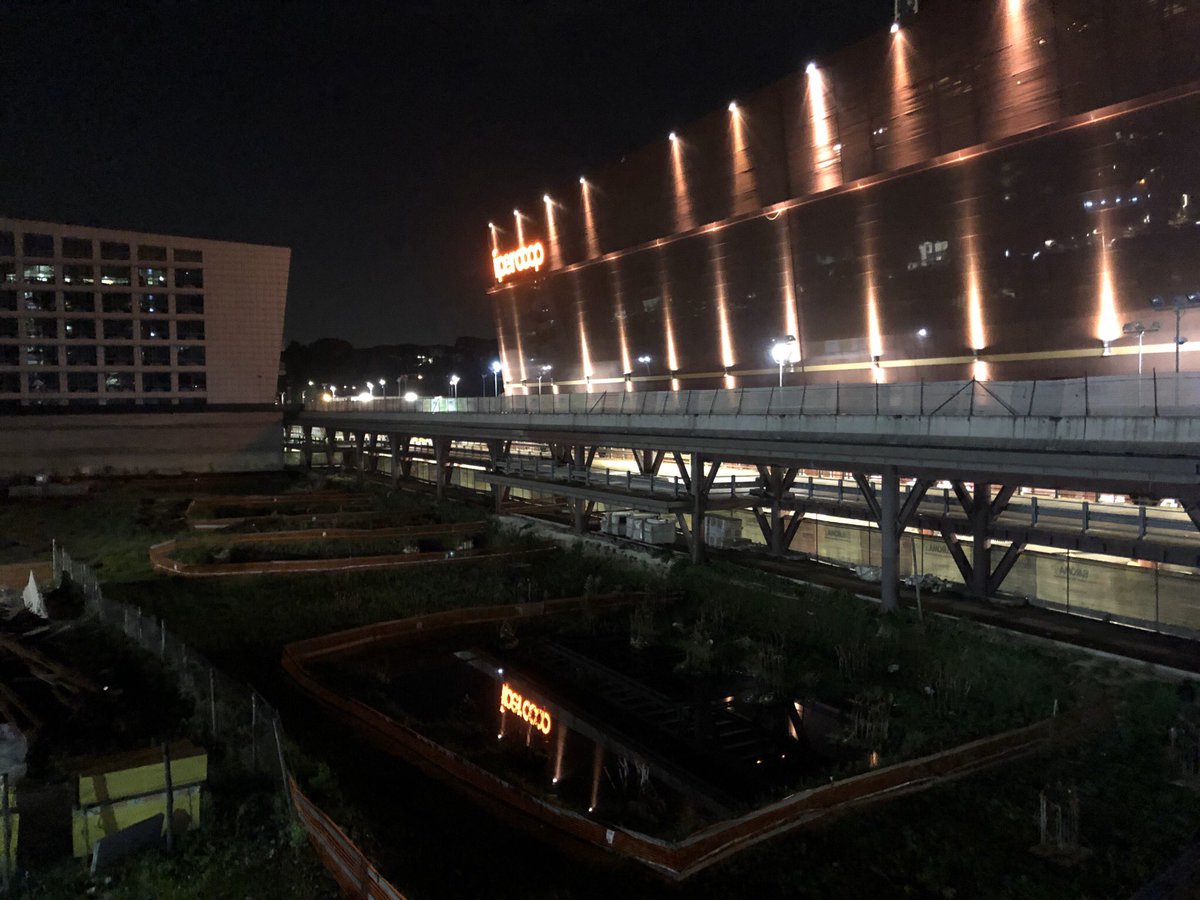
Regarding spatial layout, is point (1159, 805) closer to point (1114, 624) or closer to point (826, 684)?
point (826, 684)

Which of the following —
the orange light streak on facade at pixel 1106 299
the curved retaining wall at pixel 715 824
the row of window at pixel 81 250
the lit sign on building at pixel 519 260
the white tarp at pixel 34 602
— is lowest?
the curved retaining wall at pixel 715 824

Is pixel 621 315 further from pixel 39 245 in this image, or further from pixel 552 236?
pixel 39 245

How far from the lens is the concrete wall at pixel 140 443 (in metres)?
55.7

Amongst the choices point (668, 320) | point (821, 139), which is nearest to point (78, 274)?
point (668, 320)

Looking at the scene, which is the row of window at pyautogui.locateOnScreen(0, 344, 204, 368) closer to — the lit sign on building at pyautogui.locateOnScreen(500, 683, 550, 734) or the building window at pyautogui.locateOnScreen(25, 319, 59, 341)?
the building window at pyautogui.locateOnScreen(25, 319, 59, 341)

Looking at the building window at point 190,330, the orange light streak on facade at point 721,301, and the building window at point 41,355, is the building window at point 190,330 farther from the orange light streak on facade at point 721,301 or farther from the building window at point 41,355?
the orange light streak on facade at point 721,301

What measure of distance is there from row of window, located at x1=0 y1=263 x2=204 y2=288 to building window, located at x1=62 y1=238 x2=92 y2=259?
83 cm

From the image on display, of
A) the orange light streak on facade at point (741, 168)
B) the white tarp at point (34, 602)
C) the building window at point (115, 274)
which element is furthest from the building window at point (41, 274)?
the orange light streak on facade at point (741, 168)

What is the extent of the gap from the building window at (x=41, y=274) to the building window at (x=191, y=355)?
420 inches

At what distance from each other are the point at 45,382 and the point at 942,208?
218 feet

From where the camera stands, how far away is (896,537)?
16734mm

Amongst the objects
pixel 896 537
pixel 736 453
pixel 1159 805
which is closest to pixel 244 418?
pixel 736 453

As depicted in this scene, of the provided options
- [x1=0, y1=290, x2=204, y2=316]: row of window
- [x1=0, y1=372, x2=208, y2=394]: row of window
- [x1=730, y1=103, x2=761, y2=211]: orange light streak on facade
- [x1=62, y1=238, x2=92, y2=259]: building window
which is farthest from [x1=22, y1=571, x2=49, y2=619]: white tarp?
[x1=62, y1=238, x2=92, y2=259]: building window

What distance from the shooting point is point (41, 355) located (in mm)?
63062
